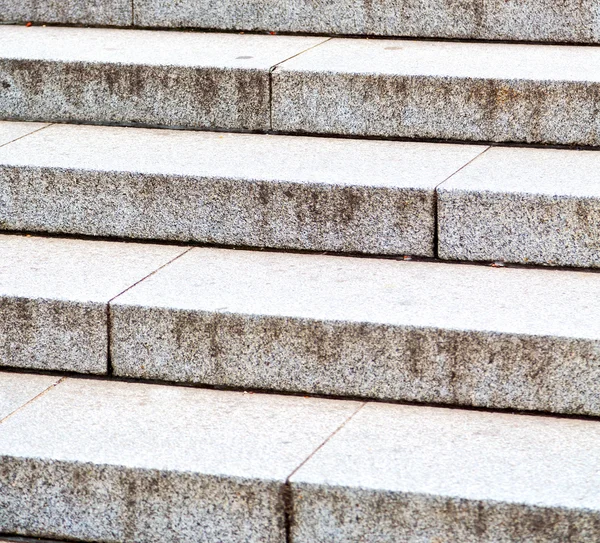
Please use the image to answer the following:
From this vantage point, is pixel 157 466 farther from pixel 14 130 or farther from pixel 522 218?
pixel 14 130

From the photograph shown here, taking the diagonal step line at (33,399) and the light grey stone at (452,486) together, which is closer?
the light grey stone at (452,486)

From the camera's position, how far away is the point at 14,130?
15.2 ft

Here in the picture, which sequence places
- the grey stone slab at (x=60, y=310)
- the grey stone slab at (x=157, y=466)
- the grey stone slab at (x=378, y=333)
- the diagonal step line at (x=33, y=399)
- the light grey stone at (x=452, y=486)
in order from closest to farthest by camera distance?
the light grey stone at (x=452, y=486)
the grey stone slab at (x=157, y=466)
the grey stone slab at (x=378, y=333)
the diagonal step line at (x=33, y=399)
the grey stone slab at (x=60, y=310)

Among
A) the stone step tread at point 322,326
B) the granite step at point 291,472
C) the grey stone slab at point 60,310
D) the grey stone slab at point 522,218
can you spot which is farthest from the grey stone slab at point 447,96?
the granite step at point 291,472

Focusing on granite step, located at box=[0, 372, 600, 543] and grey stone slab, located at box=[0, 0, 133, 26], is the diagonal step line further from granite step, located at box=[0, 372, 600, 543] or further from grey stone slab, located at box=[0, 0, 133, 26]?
grey stone slab, located at box=[0, 0, 133, 26]

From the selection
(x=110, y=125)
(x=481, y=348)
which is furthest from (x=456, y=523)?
(x=110, y=125)

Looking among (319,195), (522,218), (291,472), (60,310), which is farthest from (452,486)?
(60,310)

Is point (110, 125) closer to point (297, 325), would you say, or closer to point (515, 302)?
point (297, 325)

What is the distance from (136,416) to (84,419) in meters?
0.15

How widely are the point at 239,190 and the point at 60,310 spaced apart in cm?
77

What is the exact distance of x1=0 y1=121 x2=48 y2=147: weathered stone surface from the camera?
14.7ft

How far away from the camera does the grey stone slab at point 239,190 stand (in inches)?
150

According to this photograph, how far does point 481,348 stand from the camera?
324 cm

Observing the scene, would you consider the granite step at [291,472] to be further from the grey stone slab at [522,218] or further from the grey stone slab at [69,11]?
the grey stone slab at [69,11]
